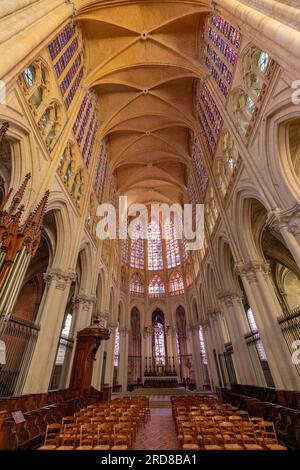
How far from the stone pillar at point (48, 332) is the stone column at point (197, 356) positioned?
16.4m

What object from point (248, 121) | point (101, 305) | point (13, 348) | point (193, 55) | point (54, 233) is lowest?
point (13, 348)

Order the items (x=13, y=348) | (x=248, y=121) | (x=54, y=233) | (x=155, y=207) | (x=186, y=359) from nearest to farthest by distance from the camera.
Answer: (x=13, y=348) → (x=248, y=121) → (x=54, y=233) → (x=186, y=359) → (x=155, y=207)

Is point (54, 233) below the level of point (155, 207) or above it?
below

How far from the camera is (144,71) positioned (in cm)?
1648

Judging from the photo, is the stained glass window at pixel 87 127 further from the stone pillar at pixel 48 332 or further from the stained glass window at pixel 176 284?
the stained glass window at pixel 176 284

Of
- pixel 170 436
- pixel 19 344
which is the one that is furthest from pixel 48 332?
pixel 170 436

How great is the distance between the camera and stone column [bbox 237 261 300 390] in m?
7.37

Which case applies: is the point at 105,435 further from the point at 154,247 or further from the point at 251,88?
the point at 154,247

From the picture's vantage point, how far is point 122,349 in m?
21.7

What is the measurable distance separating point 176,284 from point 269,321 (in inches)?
770

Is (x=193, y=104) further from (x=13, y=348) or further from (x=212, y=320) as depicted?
(x=13, y=348)

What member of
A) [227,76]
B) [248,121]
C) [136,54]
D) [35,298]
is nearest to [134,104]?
[136,54]

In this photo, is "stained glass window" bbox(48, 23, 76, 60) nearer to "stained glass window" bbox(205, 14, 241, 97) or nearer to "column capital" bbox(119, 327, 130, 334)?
"stained glass window" bbox(205, 14, 241, 97)

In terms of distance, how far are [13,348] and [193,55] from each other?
18.4 m
